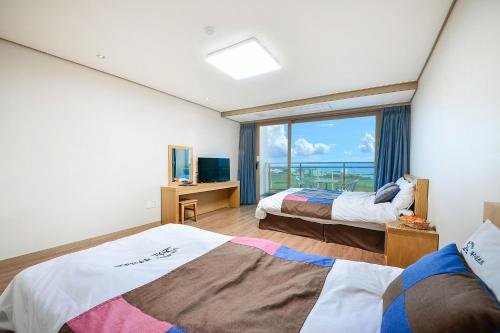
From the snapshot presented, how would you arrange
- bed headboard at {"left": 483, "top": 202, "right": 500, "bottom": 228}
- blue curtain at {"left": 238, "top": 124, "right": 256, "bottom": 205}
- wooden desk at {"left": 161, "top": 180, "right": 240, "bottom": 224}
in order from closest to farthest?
1. bed headboard at {"left": 483, "top": 202, "right": 500, "bottom": 228}
2. wooden desk at {"left": 161, "top": 180, "right": 240, "bottom": 224}
3. blue curtain at {"left": 238, "top": 124, "right": 256, "bottom": 205}

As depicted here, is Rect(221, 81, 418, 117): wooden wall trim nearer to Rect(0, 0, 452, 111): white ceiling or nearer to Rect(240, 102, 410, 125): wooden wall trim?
Rect(0, 0, 452, 111): white ceiling

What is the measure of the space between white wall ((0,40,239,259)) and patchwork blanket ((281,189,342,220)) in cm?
241

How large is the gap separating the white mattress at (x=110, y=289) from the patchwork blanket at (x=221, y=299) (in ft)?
0.19

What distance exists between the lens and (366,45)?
2.33m

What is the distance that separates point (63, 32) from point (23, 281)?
2380mm

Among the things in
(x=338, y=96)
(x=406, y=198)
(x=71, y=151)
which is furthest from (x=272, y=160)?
(x=71, y=151)

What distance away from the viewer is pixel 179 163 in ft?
14.0

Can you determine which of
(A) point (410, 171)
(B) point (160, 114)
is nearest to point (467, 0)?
(A) point (410, 171)

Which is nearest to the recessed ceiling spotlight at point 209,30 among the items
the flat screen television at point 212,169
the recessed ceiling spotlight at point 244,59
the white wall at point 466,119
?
the recessed ceiling spotlight at point 244,59

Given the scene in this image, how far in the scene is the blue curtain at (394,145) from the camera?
4.09 metres

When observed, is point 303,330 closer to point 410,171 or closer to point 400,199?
point 400,199

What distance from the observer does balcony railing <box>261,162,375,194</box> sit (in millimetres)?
5723

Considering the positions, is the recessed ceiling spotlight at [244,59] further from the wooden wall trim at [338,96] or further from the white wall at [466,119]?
the white wall at [466,119]

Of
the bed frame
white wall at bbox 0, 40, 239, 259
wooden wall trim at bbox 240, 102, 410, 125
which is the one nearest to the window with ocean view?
wooden wall trim at bbox 240, 102, 410, 125
